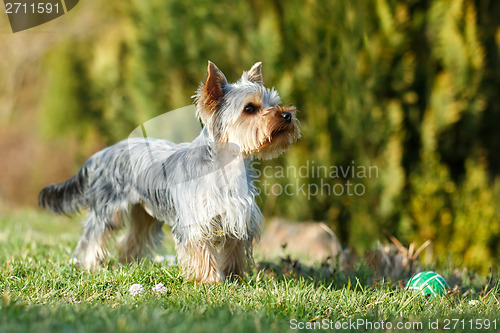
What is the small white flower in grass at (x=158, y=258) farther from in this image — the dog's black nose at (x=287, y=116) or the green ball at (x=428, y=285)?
the green ball at (x=428, y=285)

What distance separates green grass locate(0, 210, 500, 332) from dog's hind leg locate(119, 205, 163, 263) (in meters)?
0.58

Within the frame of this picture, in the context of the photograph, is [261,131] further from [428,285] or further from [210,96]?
[428,285]

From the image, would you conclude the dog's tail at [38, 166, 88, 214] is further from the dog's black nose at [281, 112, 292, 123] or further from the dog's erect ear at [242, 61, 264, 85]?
the dog's black nose at [281, 112, 292, 123]

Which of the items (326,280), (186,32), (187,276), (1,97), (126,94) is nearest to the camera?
(187,276)

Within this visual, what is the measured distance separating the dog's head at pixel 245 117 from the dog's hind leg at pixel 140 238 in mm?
1637

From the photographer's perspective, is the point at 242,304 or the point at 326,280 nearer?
the point at 242,304

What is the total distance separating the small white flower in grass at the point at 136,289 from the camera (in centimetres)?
417

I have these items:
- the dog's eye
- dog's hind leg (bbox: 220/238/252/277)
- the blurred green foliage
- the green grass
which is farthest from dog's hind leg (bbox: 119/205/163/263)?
the blurred green foliage

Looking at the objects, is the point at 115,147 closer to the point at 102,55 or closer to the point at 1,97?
the point at 102,55

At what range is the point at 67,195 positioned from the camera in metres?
5.86

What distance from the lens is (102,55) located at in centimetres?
1230

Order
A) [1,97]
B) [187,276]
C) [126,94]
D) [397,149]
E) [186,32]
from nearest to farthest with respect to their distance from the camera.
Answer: [187,276]
[397,149]
[186,32]
[126,94]
[1,97]

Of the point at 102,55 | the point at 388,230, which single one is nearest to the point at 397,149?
the point at 388,230

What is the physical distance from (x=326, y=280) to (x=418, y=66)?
Answer: 5.01 m
